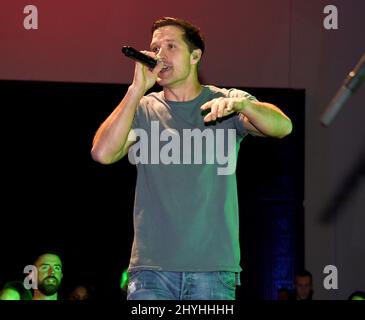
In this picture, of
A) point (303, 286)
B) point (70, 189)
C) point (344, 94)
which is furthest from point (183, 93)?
point (303, 286)

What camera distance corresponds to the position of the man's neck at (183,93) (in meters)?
3.05

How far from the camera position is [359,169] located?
7.70 m

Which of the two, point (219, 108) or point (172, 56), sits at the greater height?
point (172, 56)

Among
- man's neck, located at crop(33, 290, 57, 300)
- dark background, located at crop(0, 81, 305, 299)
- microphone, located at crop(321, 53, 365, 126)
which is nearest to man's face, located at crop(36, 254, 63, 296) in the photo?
man's neck, located at crop(33, 290, 57, 300)

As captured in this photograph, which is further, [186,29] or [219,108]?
[186,29]

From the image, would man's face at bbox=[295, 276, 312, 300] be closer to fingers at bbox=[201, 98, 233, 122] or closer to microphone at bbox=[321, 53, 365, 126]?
fingers at bbox=[201, 98, 233, 122]

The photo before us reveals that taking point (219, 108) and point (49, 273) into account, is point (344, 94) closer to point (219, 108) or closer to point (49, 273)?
point (219, 108)

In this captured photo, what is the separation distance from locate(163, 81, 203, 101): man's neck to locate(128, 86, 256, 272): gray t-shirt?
0.07 m

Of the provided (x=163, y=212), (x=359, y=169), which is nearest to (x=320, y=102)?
(x=359, y=169)

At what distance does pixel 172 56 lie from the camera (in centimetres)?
309

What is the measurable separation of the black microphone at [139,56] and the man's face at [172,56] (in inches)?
4.5

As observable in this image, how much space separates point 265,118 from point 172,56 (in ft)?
1.59

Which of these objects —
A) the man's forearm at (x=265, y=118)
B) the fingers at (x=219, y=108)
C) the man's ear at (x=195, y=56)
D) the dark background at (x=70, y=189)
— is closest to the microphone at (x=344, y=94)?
the fingers at (x=219, y=108)
